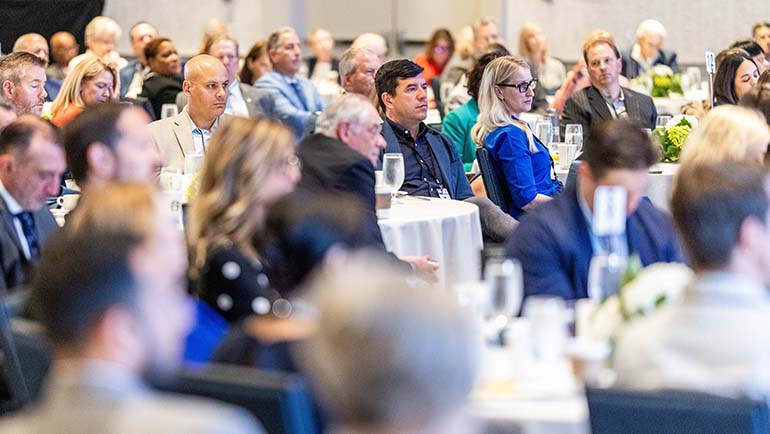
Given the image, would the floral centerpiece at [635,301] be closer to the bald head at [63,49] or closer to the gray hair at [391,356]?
the gray hair at [391,356]

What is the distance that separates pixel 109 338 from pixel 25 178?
2736 mm

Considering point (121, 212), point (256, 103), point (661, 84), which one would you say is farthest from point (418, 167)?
point (661, 84)

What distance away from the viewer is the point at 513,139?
6965mm

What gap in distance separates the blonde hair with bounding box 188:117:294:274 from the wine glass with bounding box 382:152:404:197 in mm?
2364

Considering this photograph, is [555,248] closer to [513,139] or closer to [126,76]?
[513,139]

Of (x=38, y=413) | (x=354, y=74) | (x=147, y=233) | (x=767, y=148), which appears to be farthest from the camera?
(x=354, y=74)

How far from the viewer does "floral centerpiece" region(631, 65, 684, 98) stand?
12117mm

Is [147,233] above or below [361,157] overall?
above

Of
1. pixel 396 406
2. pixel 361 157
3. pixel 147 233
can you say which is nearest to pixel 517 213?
pixel 361 157

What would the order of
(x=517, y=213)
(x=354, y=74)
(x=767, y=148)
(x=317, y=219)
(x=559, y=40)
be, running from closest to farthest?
(x=317, y=219) < (x=767, y=148) < (x=517, y=213) < (x=354, y=74) < (x=559, y=40)

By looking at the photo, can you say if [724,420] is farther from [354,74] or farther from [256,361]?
[354,74]

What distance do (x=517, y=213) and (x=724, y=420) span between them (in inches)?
179

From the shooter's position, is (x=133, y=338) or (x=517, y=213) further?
(x=517, y=213)

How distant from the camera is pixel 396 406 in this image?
1.63 m
